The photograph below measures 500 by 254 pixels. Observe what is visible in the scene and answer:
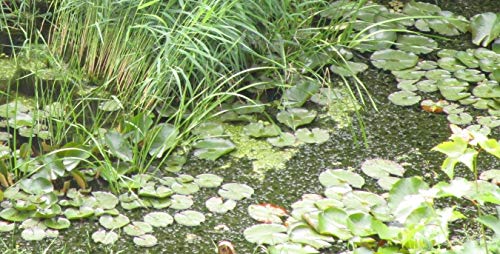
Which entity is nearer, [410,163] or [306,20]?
[410,163]

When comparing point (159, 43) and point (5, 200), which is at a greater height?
point (159, 43)

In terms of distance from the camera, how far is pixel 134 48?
371 cm

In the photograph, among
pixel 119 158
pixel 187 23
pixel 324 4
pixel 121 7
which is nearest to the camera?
pixel 119 158

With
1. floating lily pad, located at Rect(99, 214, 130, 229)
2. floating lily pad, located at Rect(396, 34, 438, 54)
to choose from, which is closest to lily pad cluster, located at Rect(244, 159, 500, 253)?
floating lily pad, located at Rect(99, 214, 130, 229)

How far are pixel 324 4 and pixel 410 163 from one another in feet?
3.18

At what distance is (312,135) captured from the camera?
3.63m

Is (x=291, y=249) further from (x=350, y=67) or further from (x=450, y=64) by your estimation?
(x=450, y=64)

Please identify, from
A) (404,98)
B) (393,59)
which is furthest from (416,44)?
(404,98)

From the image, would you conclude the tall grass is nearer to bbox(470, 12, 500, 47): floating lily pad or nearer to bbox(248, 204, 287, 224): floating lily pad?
bbox(248, 204, 287, 224): floating lily pad

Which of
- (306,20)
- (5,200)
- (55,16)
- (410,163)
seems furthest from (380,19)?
(5,200)

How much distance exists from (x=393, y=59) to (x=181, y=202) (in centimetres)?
132

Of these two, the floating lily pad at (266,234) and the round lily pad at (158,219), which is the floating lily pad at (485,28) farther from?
the round lily pad at (158,219)

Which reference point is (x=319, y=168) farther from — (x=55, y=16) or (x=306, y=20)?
(x=55, y=16)

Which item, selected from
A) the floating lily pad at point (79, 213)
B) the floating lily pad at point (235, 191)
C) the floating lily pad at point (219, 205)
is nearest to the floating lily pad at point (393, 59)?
the floating lily pad at point (235, 191)
